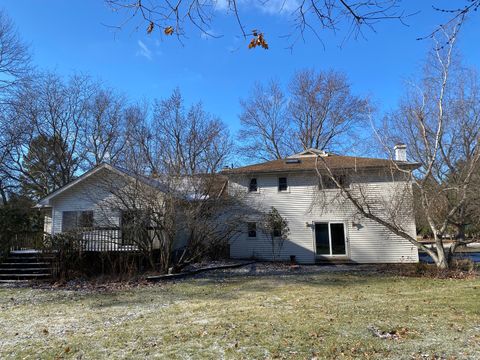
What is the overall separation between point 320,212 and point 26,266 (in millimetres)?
13469

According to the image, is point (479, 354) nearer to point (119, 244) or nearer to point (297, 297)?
point (297, 297)

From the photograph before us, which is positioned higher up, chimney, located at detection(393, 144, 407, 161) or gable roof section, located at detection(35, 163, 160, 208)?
chimney, located at detection(393, 144, 407, 161)

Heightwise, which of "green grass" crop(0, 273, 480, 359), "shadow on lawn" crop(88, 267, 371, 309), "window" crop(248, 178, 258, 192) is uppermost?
"window" crop(248, 178, 258, 192)

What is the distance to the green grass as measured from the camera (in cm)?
478

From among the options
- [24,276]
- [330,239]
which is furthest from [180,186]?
[330,239]

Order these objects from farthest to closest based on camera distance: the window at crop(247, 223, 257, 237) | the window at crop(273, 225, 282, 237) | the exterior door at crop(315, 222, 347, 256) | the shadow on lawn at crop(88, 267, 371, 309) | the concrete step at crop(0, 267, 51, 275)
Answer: the window at crop(247, 223, 257, 237) < the window at crop(273, 225, 282, 237) < the exterior door at crop(315, 222, 347, 256) < the concrete step at crop(0, 267, 51, 275) < the shadow on lawn at crop(88, 267, 371, 309)

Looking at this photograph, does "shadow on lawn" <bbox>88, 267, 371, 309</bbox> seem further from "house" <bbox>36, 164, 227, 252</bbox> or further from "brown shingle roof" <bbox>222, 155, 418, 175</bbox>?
"brown shingle roof" <bbox>222, 155, 418, 175</bbox>

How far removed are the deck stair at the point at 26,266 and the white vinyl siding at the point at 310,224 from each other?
910 cm

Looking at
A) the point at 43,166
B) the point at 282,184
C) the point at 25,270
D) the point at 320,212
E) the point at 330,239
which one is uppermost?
the point at 43,166

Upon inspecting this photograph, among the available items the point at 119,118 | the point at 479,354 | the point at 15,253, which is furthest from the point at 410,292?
the point at 119,118

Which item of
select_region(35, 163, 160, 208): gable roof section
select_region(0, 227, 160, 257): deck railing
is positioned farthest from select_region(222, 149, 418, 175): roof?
select_region(0, 227, 160, 257): deck railing

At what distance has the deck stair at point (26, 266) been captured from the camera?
12.4m

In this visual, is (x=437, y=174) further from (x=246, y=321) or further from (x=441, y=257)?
(x=246, y=321)

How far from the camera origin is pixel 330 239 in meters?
18.0
